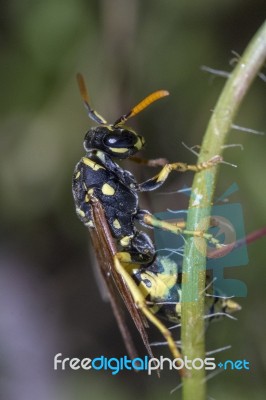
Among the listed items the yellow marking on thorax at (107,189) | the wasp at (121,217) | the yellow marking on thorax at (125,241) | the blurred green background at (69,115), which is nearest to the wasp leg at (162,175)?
the wasp at (121,217)

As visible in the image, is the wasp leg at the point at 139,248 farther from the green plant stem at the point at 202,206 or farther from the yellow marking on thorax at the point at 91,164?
the green plant stem at the point at 202,206

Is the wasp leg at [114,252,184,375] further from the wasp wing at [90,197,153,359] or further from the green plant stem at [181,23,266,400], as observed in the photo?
the green plant stem at [181,23,266,400]

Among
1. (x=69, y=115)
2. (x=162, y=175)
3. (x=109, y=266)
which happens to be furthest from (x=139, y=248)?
(x=69, y=115)

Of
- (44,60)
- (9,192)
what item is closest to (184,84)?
(44,60)

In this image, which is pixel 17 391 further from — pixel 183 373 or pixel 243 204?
pixel 183 373

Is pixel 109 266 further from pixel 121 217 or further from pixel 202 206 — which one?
pixel 202 206
